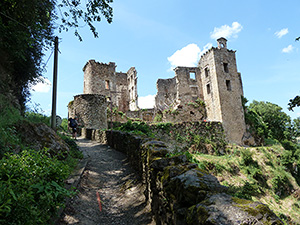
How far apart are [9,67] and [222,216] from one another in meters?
10.7

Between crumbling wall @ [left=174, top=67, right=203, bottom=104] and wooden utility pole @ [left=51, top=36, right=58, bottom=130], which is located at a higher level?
crumbling wall @ [left=174, top=67, right=203, bottom=104]

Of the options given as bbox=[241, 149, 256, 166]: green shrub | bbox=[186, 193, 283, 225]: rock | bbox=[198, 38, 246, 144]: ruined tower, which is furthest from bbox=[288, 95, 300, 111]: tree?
bbox=[198, 38, 246, 144]: ruined tower

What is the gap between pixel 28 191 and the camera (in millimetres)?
2131

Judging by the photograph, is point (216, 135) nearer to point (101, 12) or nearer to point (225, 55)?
point (225, 55)

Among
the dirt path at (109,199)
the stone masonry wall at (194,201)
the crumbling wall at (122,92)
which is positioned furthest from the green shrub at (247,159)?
the crumbling wall at (122,92)

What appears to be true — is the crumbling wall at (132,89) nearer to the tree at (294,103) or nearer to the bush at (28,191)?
the tree at (294,103)

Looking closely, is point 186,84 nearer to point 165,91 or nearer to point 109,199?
point 165,91

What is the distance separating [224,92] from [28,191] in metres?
22.1

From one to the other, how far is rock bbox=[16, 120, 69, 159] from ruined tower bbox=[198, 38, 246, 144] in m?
17.9

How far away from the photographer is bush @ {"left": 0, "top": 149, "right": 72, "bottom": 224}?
1.78 m

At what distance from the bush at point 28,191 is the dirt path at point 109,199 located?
3.18ft

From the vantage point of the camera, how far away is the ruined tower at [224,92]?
20.6 m

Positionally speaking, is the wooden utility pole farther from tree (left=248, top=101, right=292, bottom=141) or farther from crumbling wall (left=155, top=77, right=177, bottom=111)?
tree (left=248, top=101, right=292, bottom=141)

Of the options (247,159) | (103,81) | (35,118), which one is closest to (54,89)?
(35,118)
